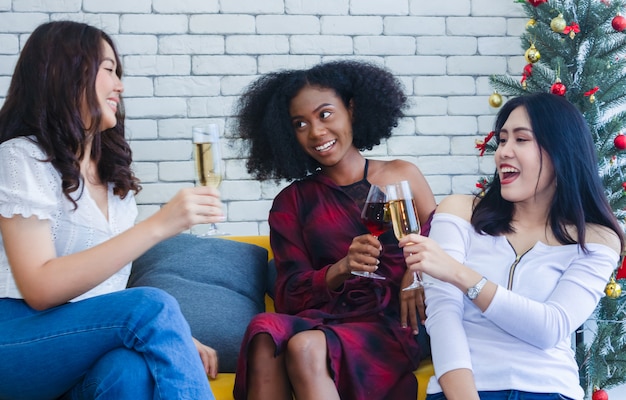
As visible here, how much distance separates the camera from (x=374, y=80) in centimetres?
279

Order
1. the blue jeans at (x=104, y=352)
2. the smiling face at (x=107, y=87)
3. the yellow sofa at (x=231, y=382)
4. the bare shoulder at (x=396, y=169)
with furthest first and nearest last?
the bare shoulder at (x=396, y=169), the yellow sofa at (x=231, y=382), the smiling face at (x=107, y=87), the blue jeans at (x=104, y=352)

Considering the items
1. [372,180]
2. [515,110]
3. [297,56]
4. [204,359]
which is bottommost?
[204,359]

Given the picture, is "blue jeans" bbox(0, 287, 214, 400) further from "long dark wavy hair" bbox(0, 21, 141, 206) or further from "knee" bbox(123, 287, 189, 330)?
Answer: "long dark wavy hair" bbox(0, 21, 141, 206)

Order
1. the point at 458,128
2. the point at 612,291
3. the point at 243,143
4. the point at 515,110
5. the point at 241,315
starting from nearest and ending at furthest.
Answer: the point at 515,110, the point at 241,315, the point at 612,291, the point at 243,143, the point at 458,128

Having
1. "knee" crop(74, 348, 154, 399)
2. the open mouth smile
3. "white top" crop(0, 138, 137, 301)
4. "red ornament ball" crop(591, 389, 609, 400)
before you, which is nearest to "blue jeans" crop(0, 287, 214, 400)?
"knee" crop(74, 348, 154, 399)

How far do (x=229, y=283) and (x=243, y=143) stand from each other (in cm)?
54

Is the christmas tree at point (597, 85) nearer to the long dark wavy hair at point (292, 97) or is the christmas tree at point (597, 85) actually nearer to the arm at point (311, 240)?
the long dark wavy hair at point (292, 97)

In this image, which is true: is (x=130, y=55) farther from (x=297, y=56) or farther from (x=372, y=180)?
(x=372, y=180)

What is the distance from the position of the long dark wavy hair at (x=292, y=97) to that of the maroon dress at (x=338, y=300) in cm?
16

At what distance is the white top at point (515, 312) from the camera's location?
73.0 inches

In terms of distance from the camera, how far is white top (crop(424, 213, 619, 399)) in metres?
1.85

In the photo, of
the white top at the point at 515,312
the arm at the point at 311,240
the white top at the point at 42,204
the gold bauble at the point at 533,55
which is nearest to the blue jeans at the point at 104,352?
the white top at the point at 42,204

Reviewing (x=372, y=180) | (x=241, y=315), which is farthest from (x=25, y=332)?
(x=372, y=180)

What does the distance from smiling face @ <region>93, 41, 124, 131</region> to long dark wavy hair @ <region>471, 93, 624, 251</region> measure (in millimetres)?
954
